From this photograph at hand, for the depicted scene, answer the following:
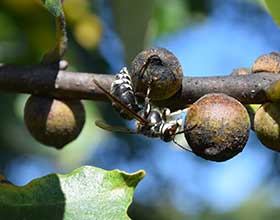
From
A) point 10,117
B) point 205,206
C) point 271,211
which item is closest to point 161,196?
point 205,206

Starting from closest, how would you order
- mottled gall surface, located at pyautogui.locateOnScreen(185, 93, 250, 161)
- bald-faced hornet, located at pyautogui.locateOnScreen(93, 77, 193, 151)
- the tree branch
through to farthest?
mottled gall surface, located at pyautogui.locateOnScreen(185, 93, 250, 161) < the tree branch < bald-faced hornet, located at pyautogui.locateOnScreen(93, 77, 193, 151)

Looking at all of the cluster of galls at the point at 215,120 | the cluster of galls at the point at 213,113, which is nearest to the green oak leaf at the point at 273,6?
the cluster of galls at the point at 213,113

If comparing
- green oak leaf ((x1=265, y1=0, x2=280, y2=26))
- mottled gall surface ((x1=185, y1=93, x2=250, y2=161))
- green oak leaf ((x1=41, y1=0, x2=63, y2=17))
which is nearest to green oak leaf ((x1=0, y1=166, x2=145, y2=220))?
mottled gall surface ((x1=185, y1=93, x2=250, y2=161))

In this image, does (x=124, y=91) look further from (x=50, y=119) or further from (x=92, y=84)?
(x=50, y=119)

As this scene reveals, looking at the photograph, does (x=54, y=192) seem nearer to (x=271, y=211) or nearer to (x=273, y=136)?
(x=273, y=136)

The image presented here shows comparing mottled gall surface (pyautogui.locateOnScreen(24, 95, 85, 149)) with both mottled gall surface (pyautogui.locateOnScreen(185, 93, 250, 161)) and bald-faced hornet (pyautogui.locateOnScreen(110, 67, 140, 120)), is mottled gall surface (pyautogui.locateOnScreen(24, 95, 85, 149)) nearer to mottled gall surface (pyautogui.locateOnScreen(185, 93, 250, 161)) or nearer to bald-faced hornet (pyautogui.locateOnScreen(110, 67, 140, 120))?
bald-faced hornet (pyautogui.locateOnScreen(110, 67, 140, 120))
